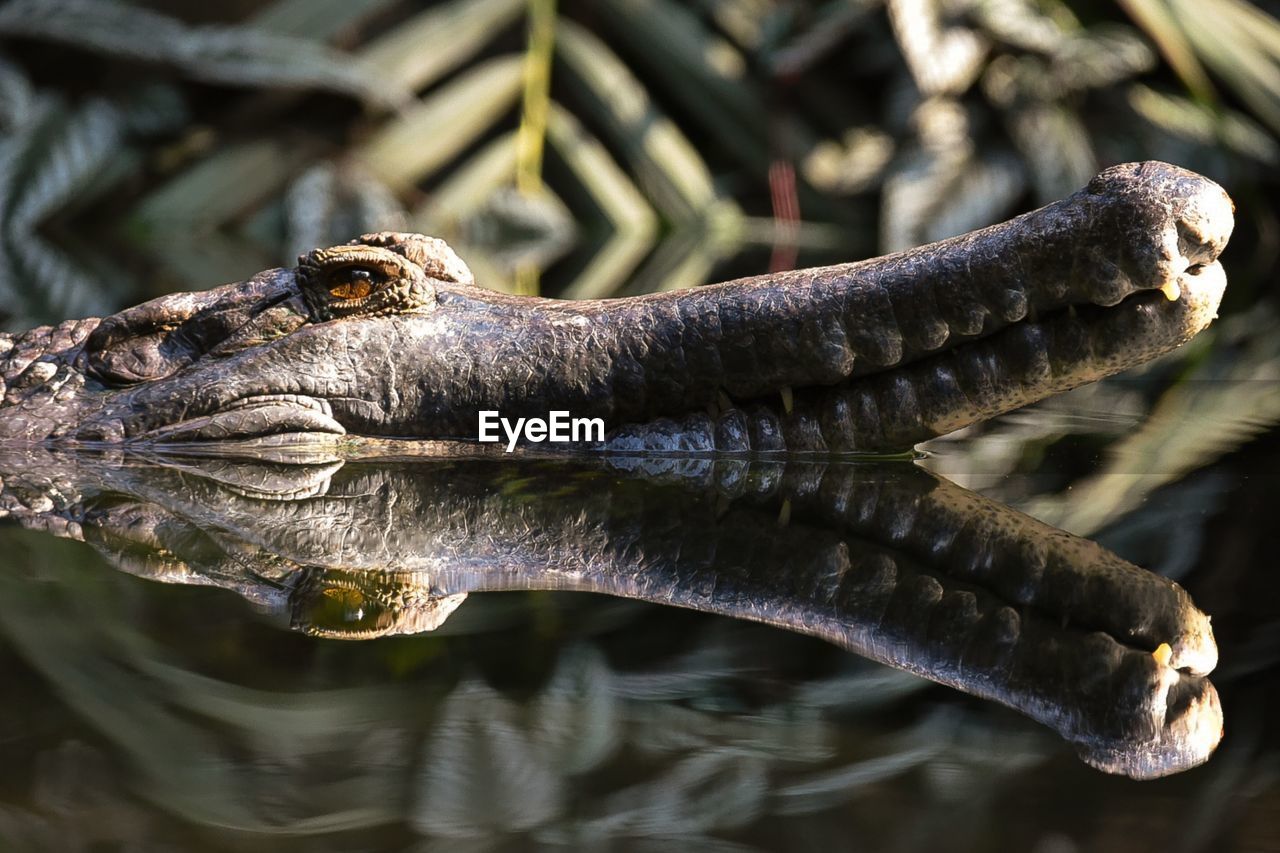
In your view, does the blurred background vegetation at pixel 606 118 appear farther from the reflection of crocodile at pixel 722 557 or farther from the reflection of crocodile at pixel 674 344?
the reflection of crocodile at pixel 722 557

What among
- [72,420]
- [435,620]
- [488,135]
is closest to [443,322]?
[72,420]

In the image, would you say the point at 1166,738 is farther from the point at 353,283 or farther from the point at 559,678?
the point at 353,283

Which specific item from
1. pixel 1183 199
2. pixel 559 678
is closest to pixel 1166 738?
pixel 559 678

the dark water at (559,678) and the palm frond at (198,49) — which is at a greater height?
the palm frond at (198,49)

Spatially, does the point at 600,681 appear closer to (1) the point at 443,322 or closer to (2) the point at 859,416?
(2) the point at 859,416

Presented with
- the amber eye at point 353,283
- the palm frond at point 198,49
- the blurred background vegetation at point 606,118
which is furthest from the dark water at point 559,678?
the palm frond at point 198,49

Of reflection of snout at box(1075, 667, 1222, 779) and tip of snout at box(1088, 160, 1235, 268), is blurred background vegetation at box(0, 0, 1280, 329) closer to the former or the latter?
tip of snout at box(1088, 160, 1235, 268)

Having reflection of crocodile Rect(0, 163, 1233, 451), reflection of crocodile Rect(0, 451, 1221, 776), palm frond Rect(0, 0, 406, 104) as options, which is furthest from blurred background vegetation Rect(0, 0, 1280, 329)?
reflection of crocodile Rect(0, 451, 1221, 776)
